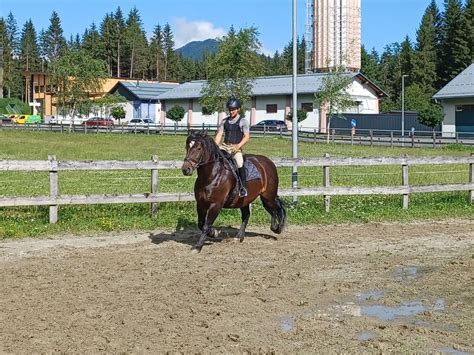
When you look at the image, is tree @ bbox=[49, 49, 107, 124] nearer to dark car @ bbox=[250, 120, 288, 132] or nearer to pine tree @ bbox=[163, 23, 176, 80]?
dark car @ bbox=[250, 120, 288, 132]

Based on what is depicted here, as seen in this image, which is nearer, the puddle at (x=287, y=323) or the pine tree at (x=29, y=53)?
the puddle at (x=287, y=323)

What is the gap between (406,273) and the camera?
881 centimetres

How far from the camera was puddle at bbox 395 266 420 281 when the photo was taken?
8491 millimetres

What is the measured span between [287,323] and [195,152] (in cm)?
416

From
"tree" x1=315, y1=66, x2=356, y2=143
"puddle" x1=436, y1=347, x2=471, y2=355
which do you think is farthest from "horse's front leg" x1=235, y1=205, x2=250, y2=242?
"tree" x1=315, y1=66, x2=356, y2=143

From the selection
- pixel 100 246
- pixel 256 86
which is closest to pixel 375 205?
pixel 100 246

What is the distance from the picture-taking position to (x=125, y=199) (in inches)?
498

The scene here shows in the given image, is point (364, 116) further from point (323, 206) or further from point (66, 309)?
point (66, 309)

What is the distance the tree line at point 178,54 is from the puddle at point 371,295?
78.9 m

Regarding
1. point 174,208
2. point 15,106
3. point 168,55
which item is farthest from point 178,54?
point 174,208

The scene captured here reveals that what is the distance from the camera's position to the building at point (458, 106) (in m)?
56.2

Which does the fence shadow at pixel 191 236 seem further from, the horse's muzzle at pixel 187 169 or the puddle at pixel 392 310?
the puddle at pixel 392 310

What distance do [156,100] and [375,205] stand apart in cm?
6927

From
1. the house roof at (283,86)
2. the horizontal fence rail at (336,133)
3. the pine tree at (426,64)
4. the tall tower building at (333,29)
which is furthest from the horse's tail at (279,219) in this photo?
the pine tree at (426,64)
